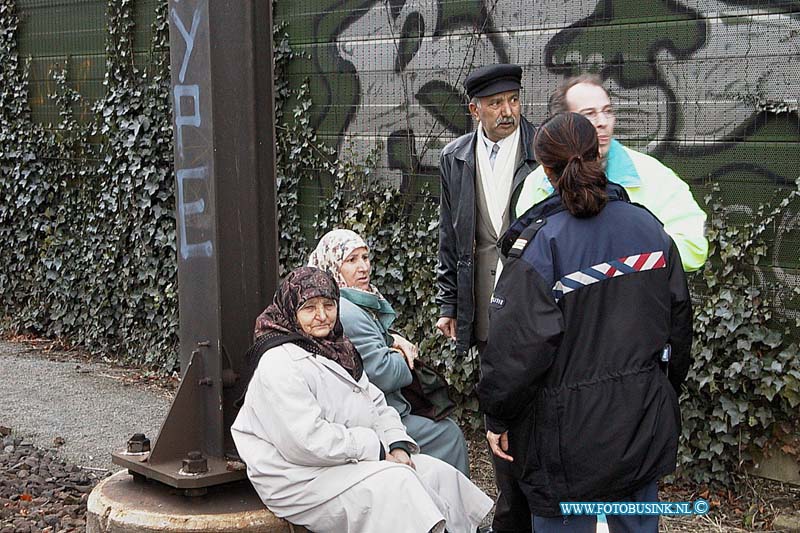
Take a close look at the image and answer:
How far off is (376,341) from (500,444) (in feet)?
3.85

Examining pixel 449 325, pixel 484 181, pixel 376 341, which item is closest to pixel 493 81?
pixel 484 181

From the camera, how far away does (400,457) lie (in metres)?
4.18

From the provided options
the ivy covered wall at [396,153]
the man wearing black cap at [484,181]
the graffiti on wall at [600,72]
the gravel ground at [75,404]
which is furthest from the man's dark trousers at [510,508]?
the gravel ground at [75,404]

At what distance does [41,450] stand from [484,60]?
3390 millimetres

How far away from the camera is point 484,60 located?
620 cm

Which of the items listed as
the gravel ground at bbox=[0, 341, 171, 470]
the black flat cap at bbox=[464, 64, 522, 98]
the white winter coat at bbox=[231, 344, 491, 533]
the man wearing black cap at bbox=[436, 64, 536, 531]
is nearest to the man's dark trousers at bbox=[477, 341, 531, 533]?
the white winter coat at bbox=[231, 344, 491, 533]

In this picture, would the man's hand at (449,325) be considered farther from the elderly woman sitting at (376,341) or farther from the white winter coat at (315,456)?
the white winter coat at (315,456)

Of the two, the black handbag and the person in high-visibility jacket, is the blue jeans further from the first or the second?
the black handbag

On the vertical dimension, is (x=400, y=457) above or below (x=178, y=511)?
above

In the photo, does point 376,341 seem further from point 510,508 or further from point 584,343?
point 584,343

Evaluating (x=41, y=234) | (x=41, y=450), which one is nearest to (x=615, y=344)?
(x=41, y=450)

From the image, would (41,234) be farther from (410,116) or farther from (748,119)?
(748,119)

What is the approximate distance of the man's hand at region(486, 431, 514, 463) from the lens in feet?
11.5

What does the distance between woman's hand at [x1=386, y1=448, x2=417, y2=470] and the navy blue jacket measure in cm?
92
